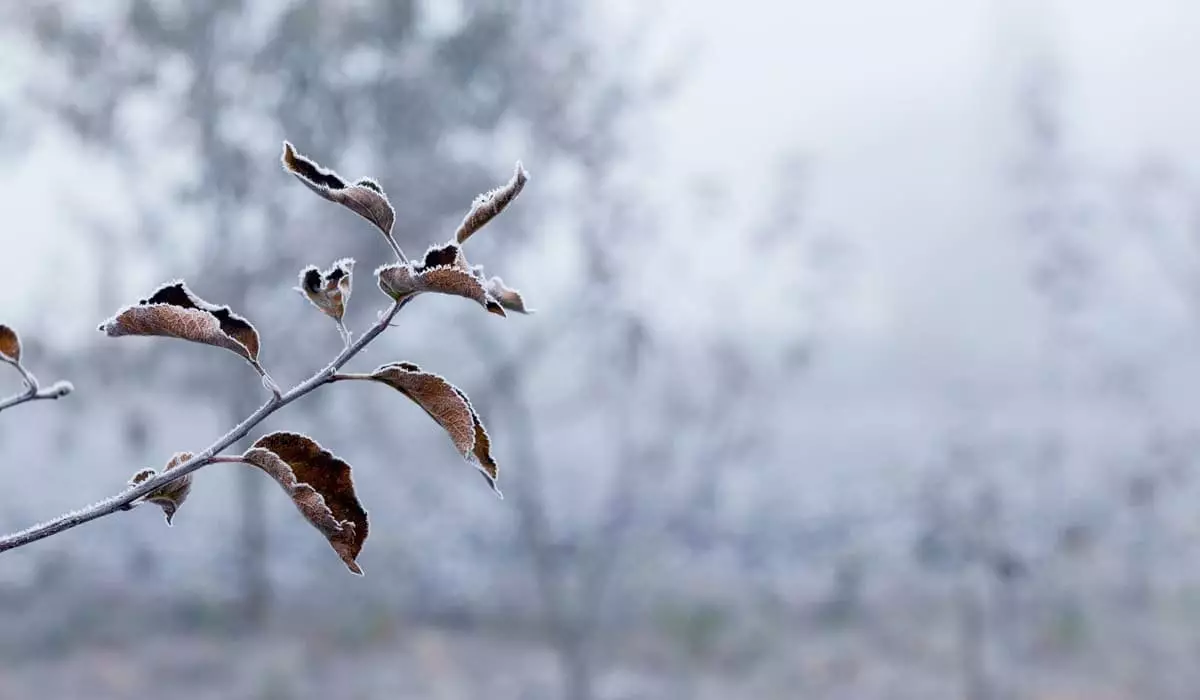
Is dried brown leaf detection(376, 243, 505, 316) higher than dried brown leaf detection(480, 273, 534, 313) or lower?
lower

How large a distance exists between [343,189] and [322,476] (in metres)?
0.13

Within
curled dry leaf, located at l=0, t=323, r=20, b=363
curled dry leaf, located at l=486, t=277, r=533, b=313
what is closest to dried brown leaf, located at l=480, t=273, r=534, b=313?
curled dry leaf, located at l=486, t=277, r=533, b=313

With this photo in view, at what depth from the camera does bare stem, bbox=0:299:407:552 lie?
41cm

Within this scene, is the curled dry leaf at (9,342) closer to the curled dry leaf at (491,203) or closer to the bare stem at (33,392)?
the bare stem at (33,392)

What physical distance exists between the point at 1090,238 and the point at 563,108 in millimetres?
2806

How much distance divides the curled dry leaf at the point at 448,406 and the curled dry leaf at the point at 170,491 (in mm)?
99

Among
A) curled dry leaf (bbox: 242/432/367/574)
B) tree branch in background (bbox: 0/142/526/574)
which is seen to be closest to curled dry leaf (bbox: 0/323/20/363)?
tree branch in background (bbox: 0/142/526/574)

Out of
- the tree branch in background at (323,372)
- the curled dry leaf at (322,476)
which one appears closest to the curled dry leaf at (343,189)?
the tree branch in background at (323,372)

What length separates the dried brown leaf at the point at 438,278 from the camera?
0.42 metres

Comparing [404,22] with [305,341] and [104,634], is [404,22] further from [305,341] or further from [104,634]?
[104,634]

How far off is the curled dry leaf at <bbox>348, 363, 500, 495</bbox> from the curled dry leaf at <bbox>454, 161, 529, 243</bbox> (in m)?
0.06

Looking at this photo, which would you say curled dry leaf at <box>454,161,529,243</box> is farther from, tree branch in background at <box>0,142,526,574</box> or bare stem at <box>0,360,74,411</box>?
bare stem at <box>0,360,74,411</box>

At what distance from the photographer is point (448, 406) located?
1.52 ft

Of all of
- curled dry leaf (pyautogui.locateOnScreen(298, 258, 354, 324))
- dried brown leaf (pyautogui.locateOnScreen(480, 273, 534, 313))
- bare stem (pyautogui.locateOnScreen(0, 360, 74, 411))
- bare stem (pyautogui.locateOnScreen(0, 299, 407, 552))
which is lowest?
bare stem (pyautogui.locateOnScreen(0, 299, 407, 552))
